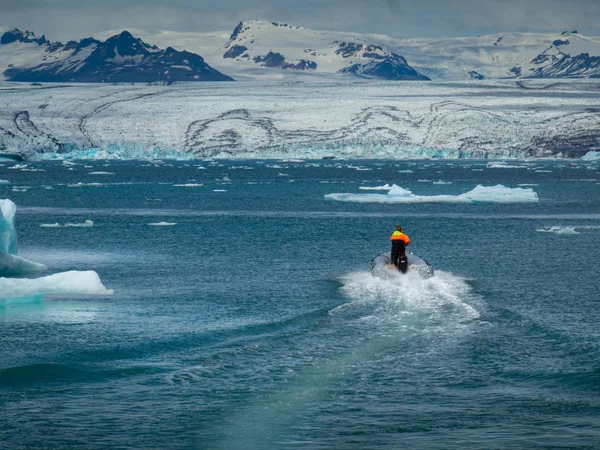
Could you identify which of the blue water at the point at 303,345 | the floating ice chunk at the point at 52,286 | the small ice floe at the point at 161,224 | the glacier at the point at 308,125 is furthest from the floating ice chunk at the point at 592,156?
the floating ice chunk at the point at 52,286

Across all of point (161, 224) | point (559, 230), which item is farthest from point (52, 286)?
point (559, 230)

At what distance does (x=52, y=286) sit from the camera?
60.4 ft

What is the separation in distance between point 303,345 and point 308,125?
8727 centimetres

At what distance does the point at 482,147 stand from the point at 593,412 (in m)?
86.2

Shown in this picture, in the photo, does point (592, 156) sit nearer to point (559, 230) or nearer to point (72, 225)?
point (559, 230)

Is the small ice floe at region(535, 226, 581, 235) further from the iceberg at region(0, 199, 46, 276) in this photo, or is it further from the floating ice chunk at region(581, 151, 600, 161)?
the floating ice chunk at region(581, 151, 600, 161)

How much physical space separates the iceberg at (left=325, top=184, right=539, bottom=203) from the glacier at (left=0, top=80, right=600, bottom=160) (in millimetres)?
49046

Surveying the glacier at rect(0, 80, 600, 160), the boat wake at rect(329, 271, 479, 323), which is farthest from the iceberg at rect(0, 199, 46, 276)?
the glacier at rect(0, 80, 600, 160)

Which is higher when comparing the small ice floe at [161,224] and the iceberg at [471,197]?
the iceberg at [471,197]

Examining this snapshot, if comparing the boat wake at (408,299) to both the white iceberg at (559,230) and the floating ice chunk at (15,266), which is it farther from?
the white iceberg at (559,230)

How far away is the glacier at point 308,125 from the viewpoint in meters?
96.2

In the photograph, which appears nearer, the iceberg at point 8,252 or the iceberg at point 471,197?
the iceberg at point 8,252

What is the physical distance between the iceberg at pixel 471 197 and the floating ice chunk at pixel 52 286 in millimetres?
26433

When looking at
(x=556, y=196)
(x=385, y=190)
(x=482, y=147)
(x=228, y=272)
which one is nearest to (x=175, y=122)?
(x=482, y=147)
